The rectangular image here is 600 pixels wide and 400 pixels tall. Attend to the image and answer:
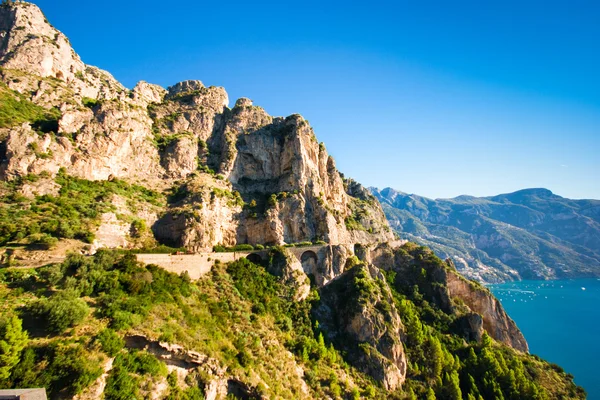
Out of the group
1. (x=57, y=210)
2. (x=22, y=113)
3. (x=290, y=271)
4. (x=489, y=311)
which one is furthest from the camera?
(x=489, y=311)

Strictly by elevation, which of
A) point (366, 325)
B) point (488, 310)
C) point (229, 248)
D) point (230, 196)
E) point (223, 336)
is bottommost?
point (488, 310)

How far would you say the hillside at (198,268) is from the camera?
74.9 ft

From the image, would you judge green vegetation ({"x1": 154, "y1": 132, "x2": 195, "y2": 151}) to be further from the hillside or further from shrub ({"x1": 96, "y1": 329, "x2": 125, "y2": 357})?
shrub ({"x1": 96, "y1": 329, "x2": 125, "y2": 357})

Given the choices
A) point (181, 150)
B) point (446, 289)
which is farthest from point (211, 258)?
point (446, 289)

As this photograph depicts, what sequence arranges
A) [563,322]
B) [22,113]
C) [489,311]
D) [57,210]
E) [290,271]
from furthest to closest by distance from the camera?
[563,322]
[489,311]
[22,113]
[290,271]
[57,210]

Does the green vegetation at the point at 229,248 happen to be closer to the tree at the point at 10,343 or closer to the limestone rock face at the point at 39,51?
the tree at the point at 10,343

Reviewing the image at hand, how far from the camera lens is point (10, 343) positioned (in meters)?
17.7

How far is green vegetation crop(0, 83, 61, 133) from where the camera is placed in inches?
1760

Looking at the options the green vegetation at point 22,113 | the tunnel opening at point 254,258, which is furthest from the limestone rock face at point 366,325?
the green vegetation at point 22,113

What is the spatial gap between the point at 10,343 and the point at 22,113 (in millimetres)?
46935

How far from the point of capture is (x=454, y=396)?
127 feet

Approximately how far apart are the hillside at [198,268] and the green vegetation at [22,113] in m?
0.30

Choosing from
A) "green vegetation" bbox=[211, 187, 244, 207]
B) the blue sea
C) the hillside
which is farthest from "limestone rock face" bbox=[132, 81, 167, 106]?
the blue sea

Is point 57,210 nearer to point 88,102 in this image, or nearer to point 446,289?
point 88,102
